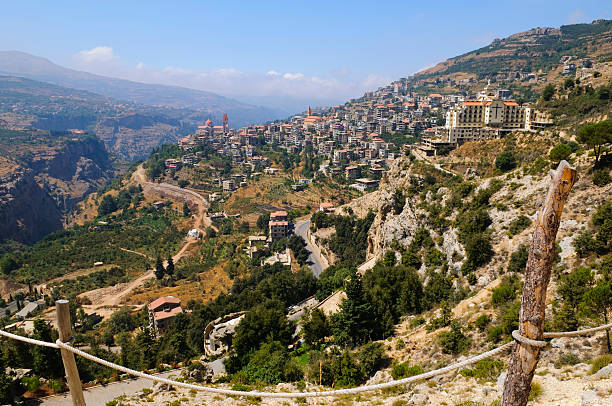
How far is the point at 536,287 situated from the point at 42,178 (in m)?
110

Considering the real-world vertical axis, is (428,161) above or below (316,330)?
above

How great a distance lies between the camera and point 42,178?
89.4 m

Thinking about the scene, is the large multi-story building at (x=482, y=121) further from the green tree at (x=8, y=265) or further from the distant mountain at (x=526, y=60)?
the green tree at (x=8, y=265)

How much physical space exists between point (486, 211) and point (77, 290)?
37858 millimetres

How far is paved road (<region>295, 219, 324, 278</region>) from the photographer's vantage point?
36838 millimetres

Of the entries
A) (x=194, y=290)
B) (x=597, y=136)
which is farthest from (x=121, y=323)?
(x=597, y=136)

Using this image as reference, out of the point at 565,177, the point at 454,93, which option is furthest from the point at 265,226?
the point at 454,93

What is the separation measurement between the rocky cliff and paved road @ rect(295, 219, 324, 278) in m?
54.4

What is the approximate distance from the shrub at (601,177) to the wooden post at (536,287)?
14.9 metres

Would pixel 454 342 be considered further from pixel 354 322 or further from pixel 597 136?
pixel 597 136

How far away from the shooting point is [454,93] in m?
89.9

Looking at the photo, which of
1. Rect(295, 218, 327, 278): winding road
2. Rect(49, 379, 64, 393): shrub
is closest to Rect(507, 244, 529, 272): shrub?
Rect(49, 379, 64, 393): shrub

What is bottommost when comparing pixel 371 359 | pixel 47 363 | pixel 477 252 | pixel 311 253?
pixel 311 253

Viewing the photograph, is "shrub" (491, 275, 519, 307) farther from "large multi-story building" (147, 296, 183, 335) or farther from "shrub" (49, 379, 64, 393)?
"large multi-story building" (147, 296, 183, 335)
